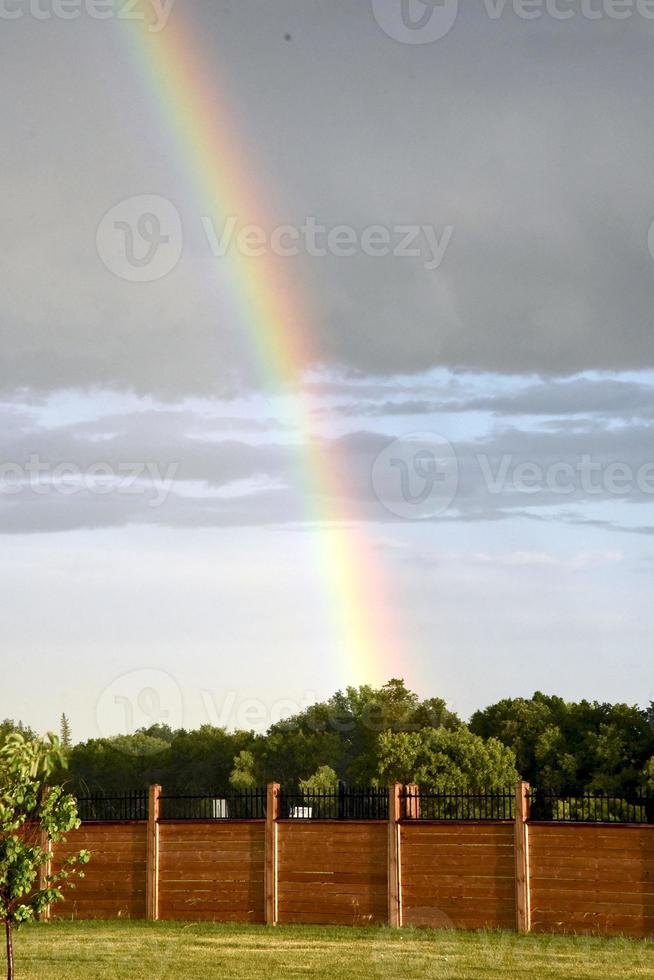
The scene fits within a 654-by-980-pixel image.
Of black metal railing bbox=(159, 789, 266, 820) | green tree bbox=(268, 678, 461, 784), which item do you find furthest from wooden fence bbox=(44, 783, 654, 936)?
green tree bbox=(268, 678, 461, 784)

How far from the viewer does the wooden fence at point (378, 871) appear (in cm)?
2197

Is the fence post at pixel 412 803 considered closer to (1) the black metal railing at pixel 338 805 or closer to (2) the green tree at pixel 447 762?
(1) the black metal railing at pixel 338 805

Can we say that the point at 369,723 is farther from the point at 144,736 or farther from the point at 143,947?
the point at 143,947

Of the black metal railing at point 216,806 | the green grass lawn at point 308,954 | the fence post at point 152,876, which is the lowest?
the green grass lawn at point 308,954

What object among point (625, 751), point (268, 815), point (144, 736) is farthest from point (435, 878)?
point (144, 736)

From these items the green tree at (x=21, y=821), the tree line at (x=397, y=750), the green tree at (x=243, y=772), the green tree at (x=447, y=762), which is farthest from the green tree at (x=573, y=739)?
the green tree at (x=21, y=821)

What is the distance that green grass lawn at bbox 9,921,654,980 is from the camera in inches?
712

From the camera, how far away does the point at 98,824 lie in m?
25.3

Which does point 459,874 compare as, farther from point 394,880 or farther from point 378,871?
point 378,871

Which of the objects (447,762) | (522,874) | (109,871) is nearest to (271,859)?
(109,871)

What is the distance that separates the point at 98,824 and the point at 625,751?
45.9m

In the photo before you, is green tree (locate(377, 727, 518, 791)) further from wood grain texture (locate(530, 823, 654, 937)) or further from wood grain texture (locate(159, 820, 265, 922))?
wood grain texture (locate(530, 823, 654, 937))

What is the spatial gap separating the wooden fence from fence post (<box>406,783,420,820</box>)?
0.03 metres

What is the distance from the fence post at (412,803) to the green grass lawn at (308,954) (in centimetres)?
213
